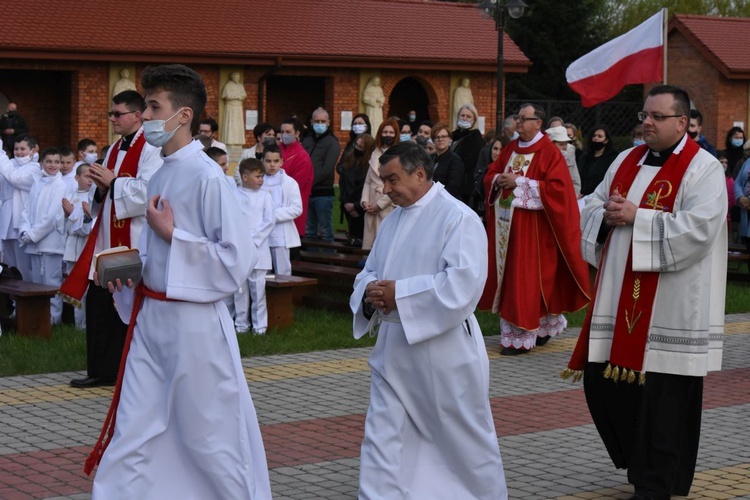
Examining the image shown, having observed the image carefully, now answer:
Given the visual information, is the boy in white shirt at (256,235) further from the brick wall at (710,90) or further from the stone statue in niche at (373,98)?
the brick wall at (710,90)

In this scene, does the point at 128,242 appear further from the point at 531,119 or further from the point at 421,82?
the point at 421,82

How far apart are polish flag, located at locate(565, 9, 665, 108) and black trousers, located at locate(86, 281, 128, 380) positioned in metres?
7.68

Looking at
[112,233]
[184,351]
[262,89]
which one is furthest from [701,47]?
[184,351]

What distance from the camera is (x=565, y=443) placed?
797 centimetres

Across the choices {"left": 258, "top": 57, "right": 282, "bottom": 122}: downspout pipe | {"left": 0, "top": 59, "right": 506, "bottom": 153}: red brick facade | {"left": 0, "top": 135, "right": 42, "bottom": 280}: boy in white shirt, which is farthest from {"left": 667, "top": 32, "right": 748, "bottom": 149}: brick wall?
{"left": 0, "top": 135, "right": 42, "bottom": 280}: boy in white shirt

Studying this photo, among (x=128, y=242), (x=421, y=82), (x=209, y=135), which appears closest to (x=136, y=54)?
(x=421, y=82)

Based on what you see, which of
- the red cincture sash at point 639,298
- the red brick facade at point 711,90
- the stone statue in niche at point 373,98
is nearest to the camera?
the red cincture sash at point 639,298

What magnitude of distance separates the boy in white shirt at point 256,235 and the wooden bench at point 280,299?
0.13 metres

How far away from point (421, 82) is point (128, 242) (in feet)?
89.4

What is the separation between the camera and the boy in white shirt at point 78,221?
11047mm

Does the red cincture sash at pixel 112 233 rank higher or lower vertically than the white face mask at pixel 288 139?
lower

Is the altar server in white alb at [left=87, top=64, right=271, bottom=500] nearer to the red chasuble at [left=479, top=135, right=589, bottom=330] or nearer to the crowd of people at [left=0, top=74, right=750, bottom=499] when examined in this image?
the crowd of people at [left=0, top=74, right=750, bottom=499]

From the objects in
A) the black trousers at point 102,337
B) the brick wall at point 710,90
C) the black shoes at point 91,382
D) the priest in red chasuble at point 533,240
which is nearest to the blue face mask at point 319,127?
the priest in red chasuble at point 533,240

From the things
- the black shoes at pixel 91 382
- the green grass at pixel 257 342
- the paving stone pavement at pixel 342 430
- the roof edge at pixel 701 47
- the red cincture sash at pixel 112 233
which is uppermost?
the roof edge at pixel 701 47
